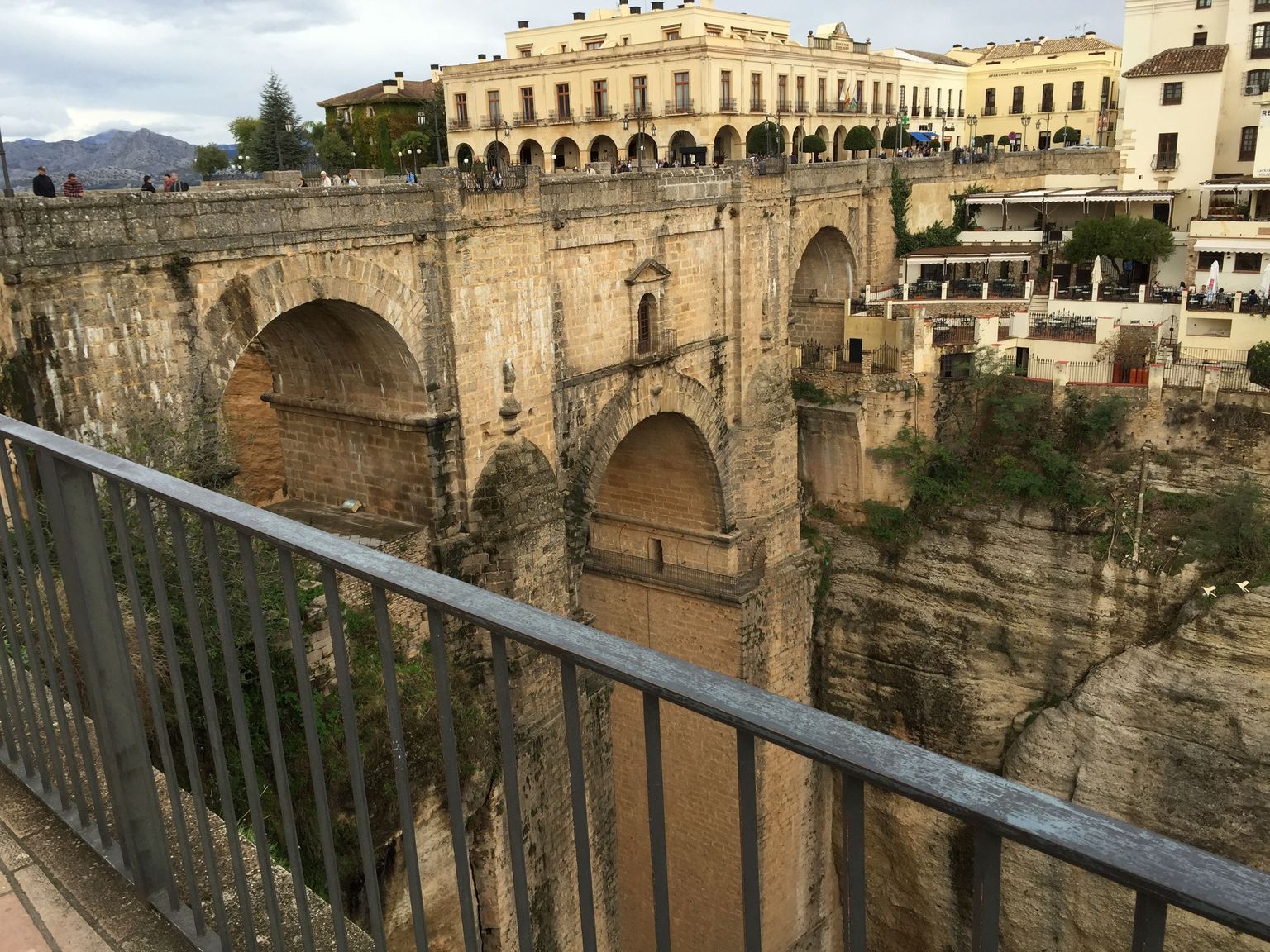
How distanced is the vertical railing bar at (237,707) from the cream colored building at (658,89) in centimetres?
3265

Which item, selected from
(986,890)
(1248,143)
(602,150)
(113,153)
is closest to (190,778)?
(986,890)

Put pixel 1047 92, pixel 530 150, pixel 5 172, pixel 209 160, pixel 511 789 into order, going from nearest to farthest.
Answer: pixel 511 789 → pixel 5 172 → pixel 530 150 → pixel 1047 92 → pixel 209 160

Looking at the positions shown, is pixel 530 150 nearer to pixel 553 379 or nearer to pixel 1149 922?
pixel 553 379

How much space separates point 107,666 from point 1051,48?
50.5m

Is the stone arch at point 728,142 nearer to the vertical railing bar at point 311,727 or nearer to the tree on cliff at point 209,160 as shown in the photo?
the tree on cliff at point 209,160

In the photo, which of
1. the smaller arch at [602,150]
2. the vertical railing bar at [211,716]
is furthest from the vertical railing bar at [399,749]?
the smaller arch at [602,150]

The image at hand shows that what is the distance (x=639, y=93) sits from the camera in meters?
37.8

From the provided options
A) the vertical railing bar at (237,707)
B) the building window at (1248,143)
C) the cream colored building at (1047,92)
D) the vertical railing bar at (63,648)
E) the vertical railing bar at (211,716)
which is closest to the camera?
the vertical railing bar at (237,707)

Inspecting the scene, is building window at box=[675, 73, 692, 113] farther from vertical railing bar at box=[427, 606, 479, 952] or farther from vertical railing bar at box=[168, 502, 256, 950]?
vertical railing bar at box=[427, 606, 479, 952]

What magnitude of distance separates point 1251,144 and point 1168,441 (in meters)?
14.4

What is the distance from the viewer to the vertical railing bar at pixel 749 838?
1783mm

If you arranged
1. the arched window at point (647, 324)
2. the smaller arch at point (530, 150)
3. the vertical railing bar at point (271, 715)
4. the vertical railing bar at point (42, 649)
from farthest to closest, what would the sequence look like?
the smaller arch at point (530, 150) < the arched window at point (647, 324) < the vertical railing bar at point (42, 649) < the vertical railing bar at point (271, 715)

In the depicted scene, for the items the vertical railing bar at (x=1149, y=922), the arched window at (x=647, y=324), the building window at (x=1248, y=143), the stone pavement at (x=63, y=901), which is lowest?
the arched window at (x=647, y=324)

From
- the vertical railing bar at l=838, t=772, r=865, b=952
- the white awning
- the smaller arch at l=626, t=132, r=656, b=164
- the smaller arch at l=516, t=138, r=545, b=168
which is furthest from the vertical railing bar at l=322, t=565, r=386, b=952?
the smaller arch at l=516, t=138, r=545, b=168
